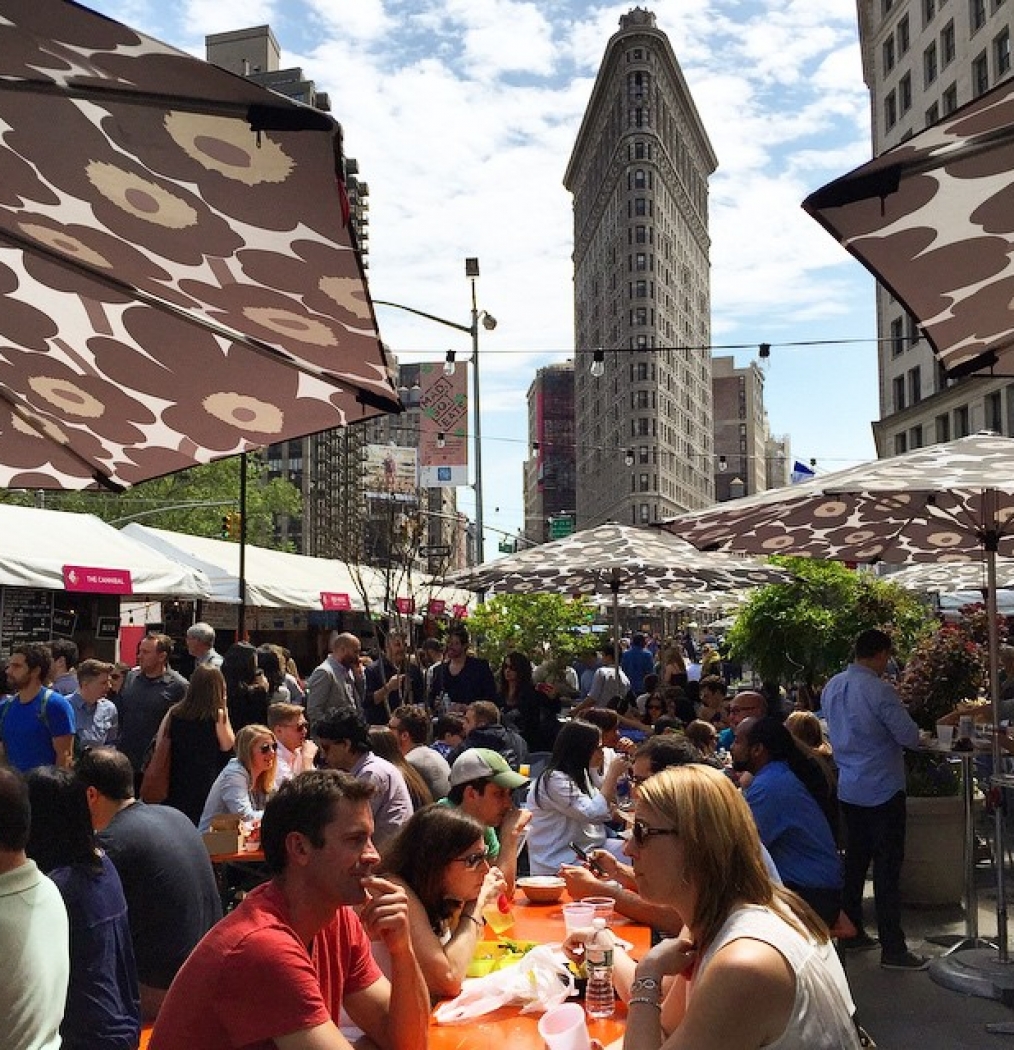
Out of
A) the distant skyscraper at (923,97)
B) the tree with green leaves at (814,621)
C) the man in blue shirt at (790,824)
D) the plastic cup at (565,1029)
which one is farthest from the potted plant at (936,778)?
the distant skyscraper at (923,97)

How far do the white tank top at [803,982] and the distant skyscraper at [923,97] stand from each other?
43118 mm

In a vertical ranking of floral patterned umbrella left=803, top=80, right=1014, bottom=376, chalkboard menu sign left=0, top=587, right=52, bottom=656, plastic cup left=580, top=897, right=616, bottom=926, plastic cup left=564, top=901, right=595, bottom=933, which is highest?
floral patterned umbrella left=803, top=80, right=1014, bottom=376

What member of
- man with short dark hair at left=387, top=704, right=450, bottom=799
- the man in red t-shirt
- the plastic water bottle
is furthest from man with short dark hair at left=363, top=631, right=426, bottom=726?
the man in red t-shirt

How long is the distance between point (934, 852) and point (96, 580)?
9.45m

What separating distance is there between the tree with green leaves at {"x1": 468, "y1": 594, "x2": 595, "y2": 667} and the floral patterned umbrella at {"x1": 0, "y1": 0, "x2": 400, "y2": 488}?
12.8 m

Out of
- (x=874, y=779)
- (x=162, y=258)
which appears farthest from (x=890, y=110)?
(x=162, y=258)

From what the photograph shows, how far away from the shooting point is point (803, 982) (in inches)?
99.0

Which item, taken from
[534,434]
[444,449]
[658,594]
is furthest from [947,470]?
[534,434]

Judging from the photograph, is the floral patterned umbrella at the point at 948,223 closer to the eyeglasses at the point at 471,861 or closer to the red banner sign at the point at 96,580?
the eyeglasses at the point at 471,861

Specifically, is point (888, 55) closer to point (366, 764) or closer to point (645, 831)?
point (366, 764)

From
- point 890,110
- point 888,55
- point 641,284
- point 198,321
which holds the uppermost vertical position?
point 641,284

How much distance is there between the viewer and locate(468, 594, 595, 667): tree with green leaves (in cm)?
1731

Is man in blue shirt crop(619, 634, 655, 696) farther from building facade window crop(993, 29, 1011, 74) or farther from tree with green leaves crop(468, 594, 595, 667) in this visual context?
building facade window crop(993, 29, 1011, 74)

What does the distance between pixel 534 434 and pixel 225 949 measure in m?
194
